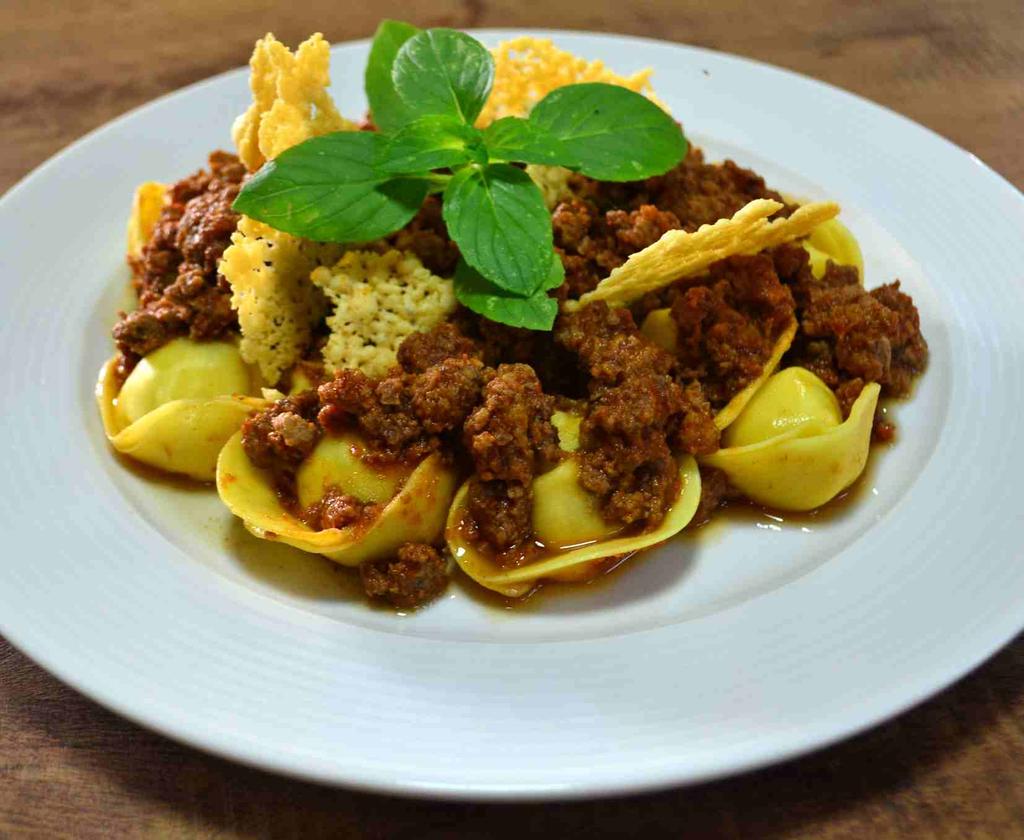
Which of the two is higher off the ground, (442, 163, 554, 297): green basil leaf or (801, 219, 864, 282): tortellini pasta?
(442, 163, 554, 297): green basil leaf

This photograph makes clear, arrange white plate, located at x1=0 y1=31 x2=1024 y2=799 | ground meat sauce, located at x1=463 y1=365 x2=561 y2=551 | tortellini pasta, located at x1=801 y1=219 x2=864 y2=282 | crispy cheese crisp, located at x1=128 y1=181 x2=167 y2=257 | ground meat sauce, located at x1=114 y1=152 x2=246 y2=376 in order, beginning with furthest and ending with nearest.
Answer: crispy cheese crisp, located at x1=128 y1=181 x2=167 y2=257, tortellini pasta, located at x1=801 y1=219 x2=864 y2=282, ground meat sauce, located at x1=114 y1=152 x2=246 y2=376, ground meat sauce, located at x1=463 y1=365 x2=561 y2=551, white plate, located at x1=0 y1=31 x2=1024 y2=799

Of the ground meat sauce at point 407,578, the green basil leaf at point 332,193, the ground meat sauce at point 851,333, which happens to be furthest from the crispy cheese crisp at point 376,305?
the ground meat sauce at point 851,333

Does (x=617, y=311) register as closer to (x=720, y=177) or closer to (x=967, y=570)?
(x=720, y=177)

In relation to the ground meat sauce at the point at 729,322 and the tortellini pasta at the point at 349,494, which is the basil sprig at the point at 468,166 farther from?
the tortellini pasta at the point at 349,494

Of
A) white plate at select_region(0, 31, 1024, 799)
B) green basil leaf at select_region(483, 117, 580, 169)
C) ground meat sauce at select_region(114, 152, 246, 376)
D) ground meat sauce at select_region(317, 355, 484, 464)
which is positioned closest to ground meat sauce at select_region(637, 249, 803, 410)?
white plate at select_region(0, 31, 1024, 799)

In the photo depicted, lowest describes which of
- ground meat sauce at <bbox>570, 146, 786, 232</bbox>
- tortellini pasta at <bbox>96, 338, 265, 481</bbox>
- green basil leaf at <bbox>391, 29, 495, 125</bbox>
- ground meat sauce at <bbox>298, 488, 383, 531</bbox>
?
ground meat sauce at <bbox>298, 488, 383, 531</bbox>

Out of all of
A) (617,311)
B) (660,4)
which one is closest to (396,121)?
(617,311)

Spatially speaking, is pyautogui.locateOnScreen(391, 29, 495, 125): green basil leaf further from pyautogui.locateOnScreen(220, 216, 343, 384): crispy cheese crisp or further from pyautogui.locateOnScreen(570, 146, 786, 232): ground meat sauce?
pyautogui.locateOnScreen(220, 216, 343, 384): crispy cheese crisp

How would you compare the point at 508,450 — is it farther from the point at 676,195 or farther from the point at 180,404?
the point at 676,195
